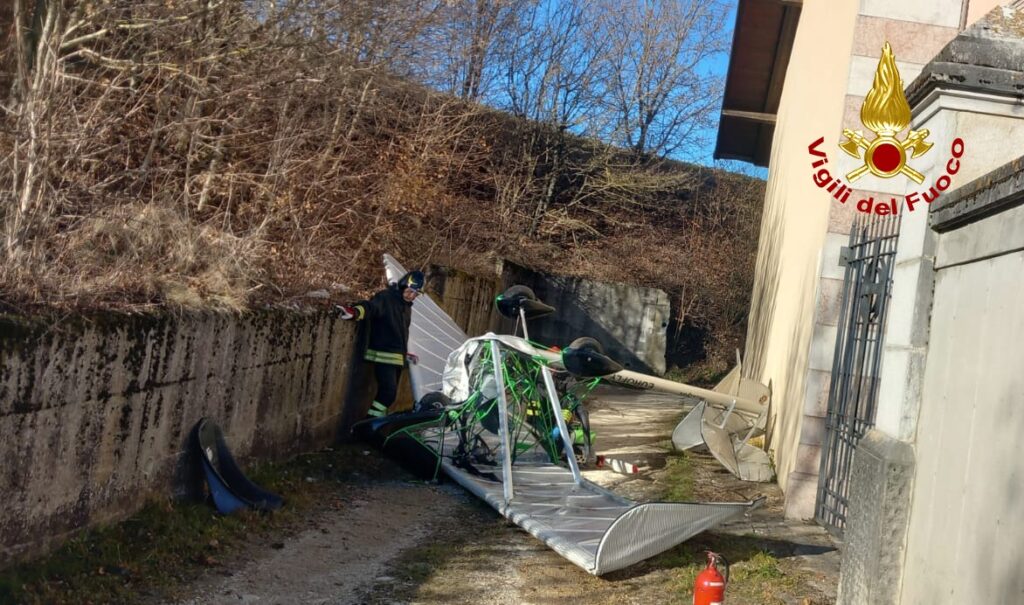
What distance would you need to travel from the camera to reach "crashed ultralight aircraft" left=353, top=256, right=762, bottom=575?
6.52m

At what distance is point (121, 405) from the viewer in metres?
5.74

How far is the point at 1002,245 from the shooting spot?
158 inches

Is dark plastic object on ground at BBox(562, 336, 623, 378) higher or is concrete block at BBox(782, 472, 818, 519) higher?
dark plastic object on ground at BBox(562, 336, 623, 378)

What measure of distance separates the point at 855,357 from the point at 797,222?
4.14 m

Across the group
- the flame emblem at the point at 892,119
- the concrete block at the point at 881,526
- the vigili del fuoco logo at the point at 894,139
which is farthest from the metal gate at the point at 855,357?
the concrete block at the point at 881,526

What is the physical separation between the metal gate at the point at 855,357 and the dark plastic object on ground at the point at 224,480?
4.38m

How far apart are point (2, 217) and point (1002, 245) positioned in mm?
5864

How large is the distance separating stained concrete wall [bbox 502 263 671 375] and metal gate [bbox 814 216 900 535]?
527 inches

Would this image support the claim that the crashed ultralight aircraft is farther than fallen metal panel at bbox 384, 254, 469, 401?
No

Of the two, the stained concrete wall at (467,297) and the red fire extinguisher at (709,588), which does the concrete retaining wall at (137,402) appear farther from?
→ the stained concrete wall at (467,297)

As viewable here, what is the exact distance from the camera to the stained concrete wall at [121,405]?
491cm

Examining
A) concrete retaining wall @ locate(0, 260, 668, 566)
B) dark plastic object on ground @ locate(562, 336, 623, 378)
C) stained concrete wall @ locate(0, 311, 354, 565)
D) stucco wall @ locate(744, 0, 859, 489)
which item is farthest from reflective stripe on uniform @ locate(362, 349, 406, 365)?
stucco wall @ locate(744, 0, 859, 489)

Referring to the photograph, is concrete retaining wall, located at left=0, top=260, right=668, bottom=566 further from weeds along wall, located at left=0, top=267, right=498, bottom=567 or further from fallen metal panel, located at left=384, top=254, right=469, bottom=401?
fallen metal panel, located at left=384, top=254, right=469, bottom=401

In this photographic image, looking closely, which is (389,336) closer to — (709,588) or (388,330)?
(388,330)
